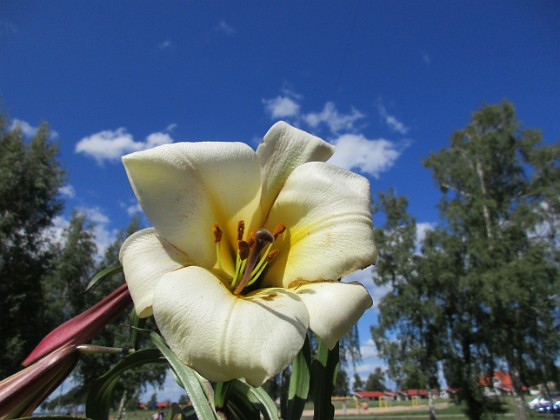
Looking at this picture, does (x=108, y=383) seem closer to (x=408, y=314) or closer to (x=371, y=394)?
→ (x=408, y=314)

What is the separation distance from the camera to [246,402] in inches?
21.7

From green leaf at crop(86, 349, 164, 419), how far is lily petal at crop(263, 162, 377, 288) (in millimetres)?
179

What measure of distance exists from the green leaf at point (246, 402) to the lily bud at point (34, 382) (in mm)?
192

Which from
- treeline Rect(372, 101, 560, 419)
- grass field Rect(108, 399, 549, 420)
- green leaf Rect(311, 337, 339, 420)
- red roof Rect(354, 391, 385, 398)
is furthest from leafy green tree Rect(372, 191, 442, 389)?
red roof Rect(354, 391, 385, 398)

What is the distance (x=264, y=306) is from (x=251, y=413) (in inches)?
7.7

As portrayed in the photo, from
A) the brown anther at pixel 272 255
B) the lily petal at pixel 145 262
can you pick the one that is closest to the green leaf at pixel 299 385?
the brown anther at pixel 272 255

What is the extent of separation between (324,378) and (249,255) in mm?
236

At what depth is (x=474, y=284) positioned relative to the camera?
12609 millimetres

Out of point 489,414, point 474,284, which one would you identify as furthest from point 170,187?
point 489,414

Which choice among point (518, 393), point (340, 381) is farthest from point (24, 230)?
point (518, 393)

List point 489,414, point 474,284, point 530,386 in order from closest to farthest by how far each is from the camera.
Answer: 1. point 474,284
2. point 530,386
3. point 489,414

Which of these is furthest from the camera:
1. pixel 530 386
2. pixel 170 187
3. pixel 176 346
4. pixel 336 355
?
pixel 530 386

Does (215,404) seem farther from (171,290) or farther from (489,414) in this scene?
(489,414)

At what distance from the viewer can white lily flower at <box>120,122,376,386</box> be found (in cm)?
39
